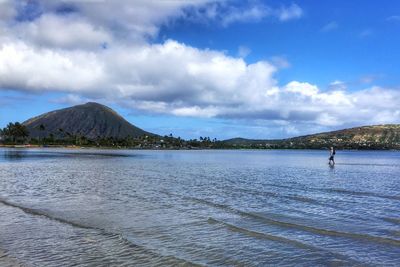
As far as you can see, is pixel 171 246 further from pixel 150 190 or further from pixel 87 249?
pixel 150 190

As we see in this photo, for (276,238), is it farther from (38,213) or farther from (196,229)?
(38,213)

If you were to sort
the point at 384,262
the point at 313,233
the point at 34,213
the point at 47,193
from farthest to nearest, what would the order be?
the point at 47,193, the point at 34,213, the point at 313,233, the point at 384,262

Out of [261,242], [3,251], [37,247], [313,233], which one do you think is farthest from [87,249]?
[313,233]

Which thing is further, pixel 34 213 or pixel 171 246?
pixel 34 213

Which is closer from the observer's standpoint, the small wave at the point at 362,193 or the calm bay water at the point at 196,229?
the calm bay water at the point at 196,229

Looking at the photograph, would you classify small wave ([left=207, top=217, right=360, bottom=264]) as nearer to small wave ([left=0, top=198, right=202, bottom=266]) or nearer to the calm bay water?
the calm bay water

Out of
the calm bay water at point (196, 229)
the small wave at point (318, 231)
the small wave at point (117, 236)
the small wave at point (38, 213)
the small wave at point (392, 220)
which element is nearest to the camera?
the small wave at point (117, 236)

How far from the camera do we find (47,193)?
31.9 meters

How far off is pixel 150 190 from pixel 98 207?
10311 millimetres

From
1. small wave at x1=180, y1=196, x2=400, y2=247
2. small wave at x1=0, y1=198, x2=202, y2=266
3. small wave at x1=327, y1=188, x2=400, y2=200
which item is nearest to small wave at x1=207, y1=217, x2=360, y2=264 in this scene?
small wave at x1=180, y1=196, x2=400, y2=247

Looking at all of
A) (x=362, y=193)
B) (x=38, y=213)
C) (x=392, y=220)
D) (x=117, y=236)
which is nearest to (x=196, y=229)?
(x=117, y=236)

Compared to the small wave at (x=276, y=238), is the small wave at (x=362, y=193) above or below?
above

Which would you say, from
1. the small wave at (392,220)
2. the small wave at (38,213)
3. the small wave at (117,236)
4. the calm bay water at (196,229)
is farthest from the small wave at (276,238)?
the small wave at (392,220)

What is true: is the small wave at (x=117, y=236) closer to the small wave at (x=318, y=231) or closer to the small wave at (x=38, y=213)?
the small wave at (x=38, y=213)
